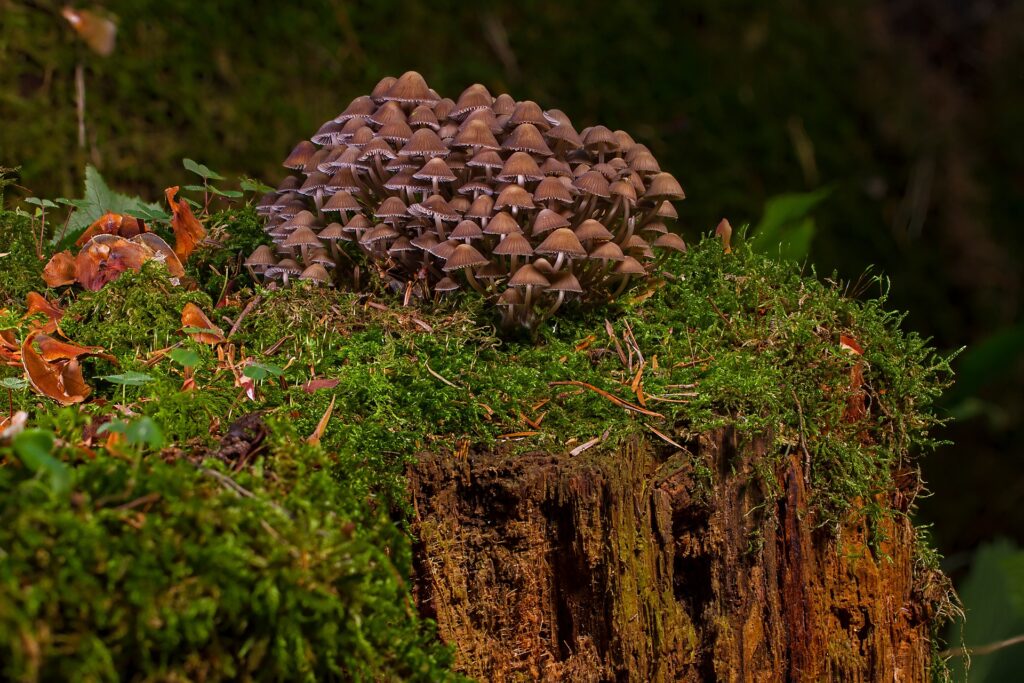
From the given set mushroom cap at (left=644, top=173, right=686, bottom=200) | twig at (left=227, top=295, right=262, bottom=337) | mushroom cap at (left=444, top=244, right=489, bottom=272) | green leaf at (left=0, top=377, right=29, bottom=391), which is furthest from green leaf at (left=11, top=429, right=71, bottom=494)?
mushroom cap at (left=644, top=173, right=686, bottom=200)

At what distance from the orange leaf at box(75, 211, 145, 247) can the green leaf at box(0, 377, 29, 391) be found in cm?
75

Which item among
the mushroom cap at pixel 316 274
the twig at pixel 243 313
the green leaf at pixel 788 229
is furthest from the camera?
the green leaf at pixel 788 229

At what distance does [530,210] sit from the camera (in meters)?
2.66

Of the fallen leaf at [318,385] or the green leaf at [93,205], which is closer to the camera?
the fallen leaf at [318,385]

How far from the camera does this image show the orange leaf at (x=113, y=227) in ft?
9.45

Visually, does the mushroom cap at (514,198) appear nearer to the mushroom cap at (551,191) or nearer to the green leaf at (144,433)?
the mushroom cap at (551,191)

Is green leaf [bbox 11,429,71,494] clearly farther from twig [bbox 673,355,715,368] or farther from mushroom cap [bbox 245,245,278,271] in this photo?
twig [bbox 673,355,715,368]

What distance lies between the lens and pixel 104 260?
272cm

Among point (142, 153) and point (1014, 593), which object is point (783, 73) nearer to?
point (1014, 593)

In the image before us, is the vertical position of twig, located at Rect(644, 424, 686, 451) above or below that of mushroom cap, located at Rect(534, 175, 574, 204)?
below

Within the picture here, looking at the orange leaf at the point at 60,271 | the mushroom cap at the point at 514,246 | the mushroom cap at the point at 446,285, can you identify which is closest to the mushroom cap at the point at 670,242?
the mushroom cap at the point at 514,246

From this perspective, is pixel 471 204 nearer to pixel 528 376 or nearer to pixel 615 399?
pixel 528 376

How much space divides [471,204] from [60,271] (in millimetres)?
1291

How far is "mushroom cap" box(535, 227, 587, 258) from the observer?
2.43m
